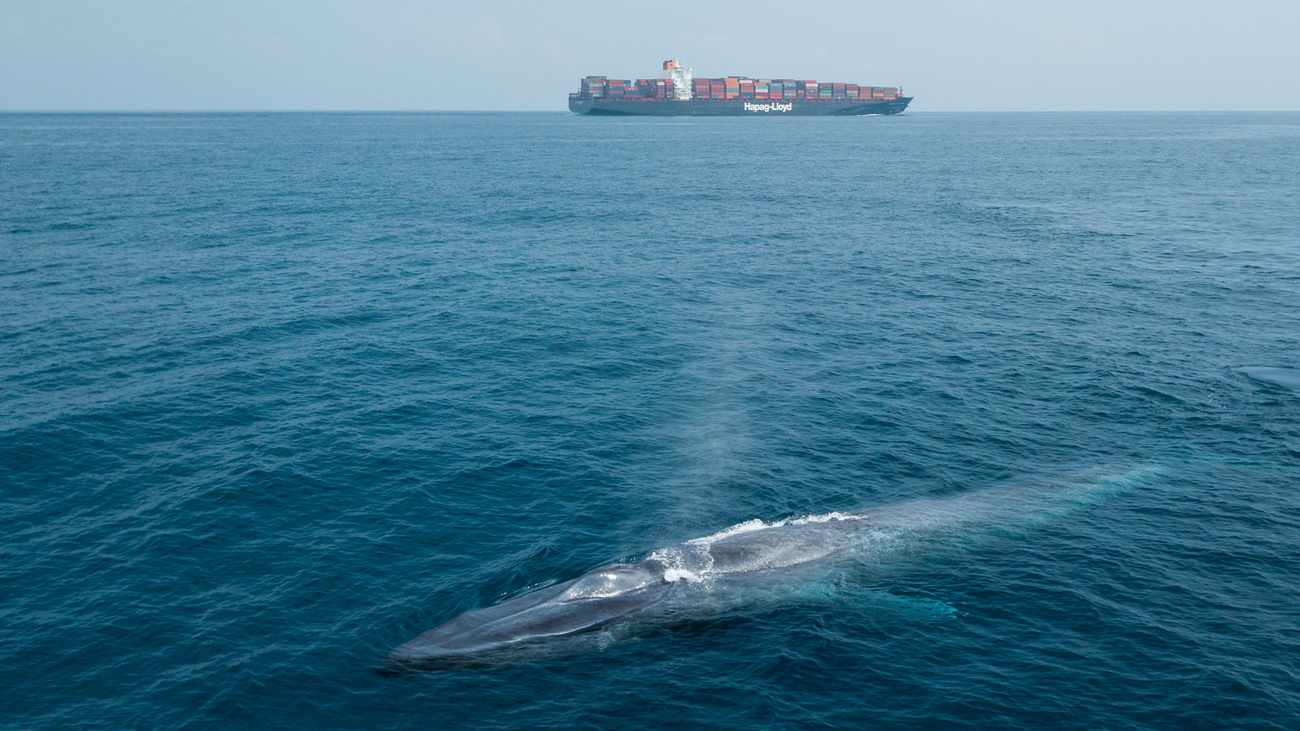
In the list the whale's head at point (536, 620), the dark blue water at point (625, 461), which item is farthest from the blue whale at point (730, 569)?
the dark blue water at point (625, 461)

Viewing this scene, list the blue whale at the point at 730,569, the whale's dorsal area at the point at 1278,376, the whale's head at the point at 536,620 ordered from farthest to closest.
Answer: the whale's dorsal area at the point at 1278,376 < the blue whale at the point at 730,569 < the whale's head at the point at 536,620

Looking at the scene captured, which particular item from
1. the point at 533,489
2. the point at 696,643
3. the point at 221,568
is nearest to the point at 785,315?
the point at 533,489

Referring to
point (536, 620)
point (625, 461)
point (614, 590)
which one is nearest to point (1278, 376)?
point (625, 461)

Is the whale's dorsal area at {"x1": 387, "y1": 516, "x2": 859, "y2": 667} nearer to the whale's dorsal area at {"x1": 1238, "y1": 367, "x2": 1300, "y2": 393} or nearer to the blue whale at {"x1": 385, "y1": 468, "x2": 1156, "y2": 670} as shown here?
the blue whale at {"x1": 385, "y1": 468, "x2": 1156, "y2": 670}

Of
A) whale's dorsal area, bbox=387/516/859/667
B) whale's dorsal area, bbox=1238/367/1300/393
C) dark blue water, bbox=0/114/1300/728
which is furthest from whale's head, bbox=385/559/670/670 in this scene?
whale's dorsal area, bbox=1238/367/1300/393

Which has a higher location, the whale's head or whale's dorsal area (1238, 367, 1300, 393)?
whale's dorsal area (1238, 367, 1300, 393)

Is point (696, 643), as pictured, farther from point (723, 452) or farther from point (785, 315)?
point (785, 315)

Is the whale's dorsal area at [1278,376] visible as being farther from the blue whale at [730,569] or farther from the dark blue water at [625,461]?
the blue whale at [730,569]
